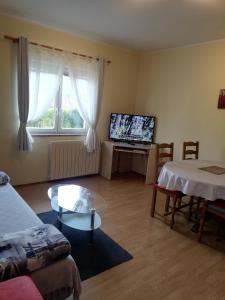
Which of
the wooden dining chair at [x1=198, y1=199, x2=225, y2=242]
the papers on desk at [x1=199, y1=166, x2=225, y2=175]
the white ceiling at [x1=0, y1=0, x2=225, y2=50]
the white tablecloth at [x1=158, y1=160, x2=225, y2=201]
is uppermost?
the white ceiling at [x1=0, y1=0, x2=225, y2=50]

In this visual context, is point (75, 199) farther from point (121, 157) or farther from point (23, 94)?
point (121, 157)

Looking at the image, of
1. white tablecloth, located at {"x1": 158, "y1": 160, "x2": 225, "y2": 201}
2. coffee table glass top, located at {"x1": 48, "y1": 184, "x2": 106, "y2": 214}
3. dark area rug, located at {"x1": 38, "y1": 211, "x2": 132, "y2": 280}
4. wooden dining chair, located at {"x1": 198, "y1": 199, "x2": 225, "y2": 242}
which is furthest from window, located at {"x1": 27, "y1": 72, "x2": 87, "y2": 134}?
wooden dining chair, located at {"x1": 198, "y1": 199, "x2": 225, "y2": 242}

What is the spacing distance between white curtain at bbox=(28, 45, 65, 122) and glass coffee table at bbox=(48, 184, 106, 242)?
147 centimetres

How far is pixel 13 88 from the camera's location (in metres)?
3.40

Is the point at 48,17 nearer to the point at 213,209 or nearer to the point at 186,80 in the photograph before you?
the point at 186,80

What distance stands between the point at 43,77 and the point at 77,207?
7.20 feet

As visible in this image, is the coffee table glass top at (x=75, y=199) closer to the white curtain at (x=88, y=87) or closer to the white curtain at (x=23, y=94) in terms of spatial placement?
the white curtain at (x=23, y=94)

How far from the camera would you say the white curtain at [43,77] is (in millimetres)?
3438

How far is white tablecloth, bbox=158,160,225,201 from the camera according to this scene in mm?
2281

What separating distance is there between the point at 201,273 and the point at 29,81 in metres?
3.19

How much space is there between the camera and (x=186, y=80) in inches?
157

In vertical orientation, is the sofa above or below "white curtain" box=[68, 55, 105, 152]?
below

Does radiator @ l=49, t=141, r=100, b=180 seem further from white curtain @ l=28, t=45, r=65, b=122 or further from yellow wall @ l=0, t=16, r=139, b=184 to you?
white curtain @ l=28, t=45, r=65, b=122

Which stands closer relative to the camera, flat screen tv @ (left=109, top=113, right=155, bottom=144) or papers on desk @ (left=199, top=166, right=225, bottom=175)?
papers on desk @ (left=199, top=166, right=225, bottom=175)
